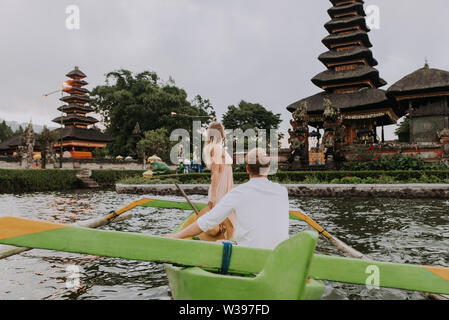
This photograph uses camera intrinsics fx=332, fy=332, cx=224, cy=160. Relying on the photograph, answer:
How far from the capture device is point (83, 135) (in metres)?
51.8

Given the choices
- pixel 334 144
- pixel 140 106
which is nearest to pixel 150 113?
pixel 140 106

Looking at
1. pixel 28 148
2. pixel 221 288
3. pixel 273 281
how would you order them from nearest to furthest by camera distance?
1. pixel 273 281
2. pixel 221 288
3. pixel 28 148

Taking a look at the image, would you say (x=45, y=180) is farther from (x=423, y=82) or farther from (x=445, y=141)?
(x=423, y=82)

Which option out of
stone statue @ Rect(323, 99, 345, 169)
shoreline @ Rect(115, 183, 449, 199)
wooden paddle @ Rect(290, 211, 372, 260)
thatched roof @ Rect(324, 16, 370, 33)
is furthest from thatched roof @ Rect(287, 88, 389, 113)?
wooden paddle @ Rect(290, 211, 372, 260)

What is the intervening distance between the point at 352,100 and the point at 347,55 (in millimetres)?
5612

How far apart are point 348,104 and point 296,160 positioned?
31.2 ft

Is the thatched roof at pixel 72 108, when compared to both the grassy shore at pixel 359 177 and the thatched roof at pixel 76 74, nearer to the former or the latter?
the thatched roof at pixel 76 74

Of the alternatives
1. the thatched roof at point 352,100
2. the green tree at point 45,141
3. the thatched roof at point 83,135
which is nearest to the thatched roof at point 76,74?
the thatched roof at point 83,135

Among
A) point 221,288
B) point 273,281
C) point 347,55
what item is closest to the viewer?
point 273,281

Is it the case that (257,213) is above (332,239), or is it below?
above

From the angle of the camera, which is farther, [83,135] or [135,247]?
[83,135]

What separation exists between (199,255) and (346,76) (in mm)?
32410

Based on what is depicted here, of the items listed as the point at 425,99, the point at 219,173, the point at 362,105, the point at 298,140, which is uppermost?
the point at 362,105

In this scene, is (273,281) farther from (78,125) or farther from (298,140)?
(78,125)
